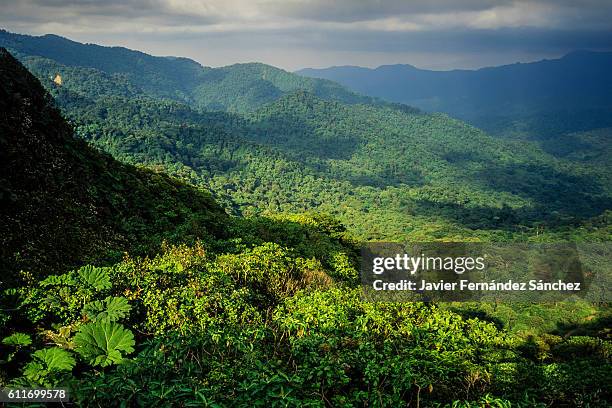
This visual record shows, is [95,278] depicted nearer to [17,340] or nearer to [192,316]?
[17,340]

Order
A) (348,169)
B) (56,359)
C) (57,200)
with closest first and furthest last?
1. (56,359)
2. (57,200)
3. (348,169)

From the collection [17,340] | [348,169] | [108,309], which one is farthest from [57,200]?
[348,169]

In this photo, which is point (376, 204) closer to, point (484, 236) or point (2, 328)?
point (484, 236)

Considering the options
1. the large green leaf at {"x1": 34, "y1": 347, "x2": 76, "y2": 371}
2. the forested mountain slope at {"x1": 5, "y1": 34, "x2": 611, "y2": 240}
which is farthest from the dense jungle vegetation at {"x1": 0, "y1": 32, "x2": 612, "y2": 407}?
the forested mountain slope at {"x1": 5, "y1": 34, "x2": 611, "y2": 240}

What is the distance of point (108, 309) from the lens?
6.18 m

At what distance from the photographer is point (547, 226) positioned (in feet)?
283

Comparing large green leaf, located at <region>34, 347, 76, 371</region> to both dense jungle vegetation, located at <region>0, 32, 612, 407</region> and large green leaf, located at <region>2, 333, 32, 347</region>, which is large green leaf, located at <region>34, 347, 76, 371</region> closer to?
dense jungle vegetation, located at <region>0, 32, 612, 407</region>

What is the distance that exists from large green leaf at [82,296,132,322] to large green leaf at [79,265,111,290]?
0.34 meters

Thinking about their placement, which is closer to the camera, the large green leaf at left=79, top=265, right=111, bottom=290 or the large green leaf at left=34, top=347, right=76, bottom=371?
the large green leaf at left=34, top=347, right=76, bottom=371

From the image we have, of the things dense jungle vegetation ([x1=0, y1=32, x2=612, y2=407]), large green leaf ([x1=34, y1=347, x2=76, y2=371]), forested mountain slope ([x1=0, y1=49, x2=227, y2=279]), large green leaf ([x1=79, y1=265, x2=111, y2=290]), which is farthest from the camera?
forested mountain slope ([x1=0, y1=49, x2=227, y2=279])

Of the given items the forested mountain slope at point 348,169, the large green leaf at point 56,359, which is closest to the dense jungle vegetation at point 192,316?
the large green leaf at point 56,359

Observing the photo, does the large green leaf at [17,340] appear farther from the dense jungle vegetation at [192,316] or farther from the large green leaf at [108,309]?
the large green leaf at [108,309]

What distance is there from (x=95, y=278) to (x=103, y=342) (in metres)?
1.74

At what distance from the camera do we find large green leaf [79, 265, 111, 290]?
668 cm
